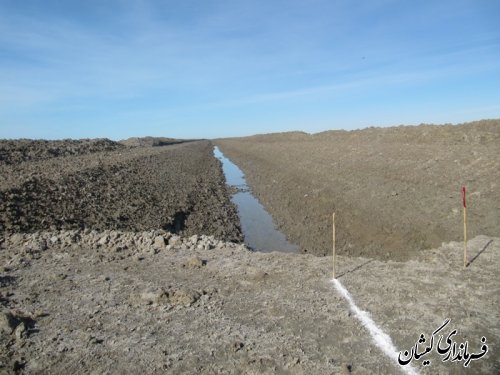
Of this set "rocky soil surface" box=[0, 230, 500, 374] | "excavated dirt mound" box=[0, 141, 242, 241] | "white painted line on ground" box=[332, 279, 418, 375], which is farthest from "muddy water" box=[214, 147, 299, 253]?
"white painted line on ground" box=[332, 279, 418, 375]

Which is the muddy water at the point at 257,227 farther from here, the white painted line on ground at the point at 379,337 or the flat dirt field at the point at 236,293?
the white painted line on ground at the point at 379,337

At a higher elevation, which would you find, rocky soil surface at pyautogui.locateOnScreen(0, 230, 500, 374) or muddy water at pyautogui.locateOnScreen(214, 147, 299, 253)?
rocky soil surface at pyautogui.locateOnScreen(0, 230, 500, 374)

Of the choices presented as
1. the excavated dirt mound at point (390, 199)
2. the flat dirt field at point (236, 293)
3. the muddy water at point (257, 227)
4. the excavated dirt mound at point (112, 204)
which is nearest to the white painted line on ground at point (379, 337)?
the flat dirt field at point (236, 293)

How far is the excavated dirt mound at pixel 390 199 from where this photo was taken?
11828 millimetres

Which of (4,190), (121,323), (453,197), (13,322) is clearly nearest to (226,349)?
(121,323)

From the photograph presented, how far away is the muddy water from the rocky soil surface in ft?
13.5

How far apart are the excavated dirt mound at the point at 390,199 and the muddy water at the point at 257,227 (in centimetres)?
42

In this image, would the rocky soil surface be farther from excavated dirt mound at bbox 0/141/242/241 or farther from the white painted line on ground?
excavated dirt mound at bbox 0/141/242/241

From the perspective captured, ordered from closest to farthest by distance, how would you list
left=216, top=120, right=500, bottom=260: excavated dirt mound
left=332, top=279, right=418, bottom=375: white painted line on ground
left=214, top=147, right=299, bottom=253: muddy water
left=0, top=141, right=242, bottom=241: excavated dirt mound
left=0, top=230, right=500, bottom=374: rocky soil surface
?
1. left=332, top=279, right=418, bottom=375: white painted line on ground
2. left=0, top=230, right=500, bottom=374: rocky soil surface
3. left=216, top=120, right=500, bottom=260: excavated dirt mound
4. left=0, top=141, right=242, bottom=241: excavated dirt mound
5. left=214, top=147, right=299, bottom=253: muddy water

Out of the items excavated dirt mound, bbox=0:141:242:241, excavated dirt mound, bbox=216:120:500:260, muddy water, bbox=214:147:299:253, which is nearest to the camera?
excavated dirt mound, bbox=216:120:500:260

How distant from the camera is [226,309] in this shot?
21.5 ft

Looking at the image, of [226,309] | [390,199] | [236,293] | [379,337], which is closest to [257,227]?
[390,199]

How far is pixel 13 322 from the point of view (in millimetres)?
5992

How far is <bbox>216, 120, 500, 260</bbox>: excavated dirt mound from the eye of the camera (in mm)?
11828
